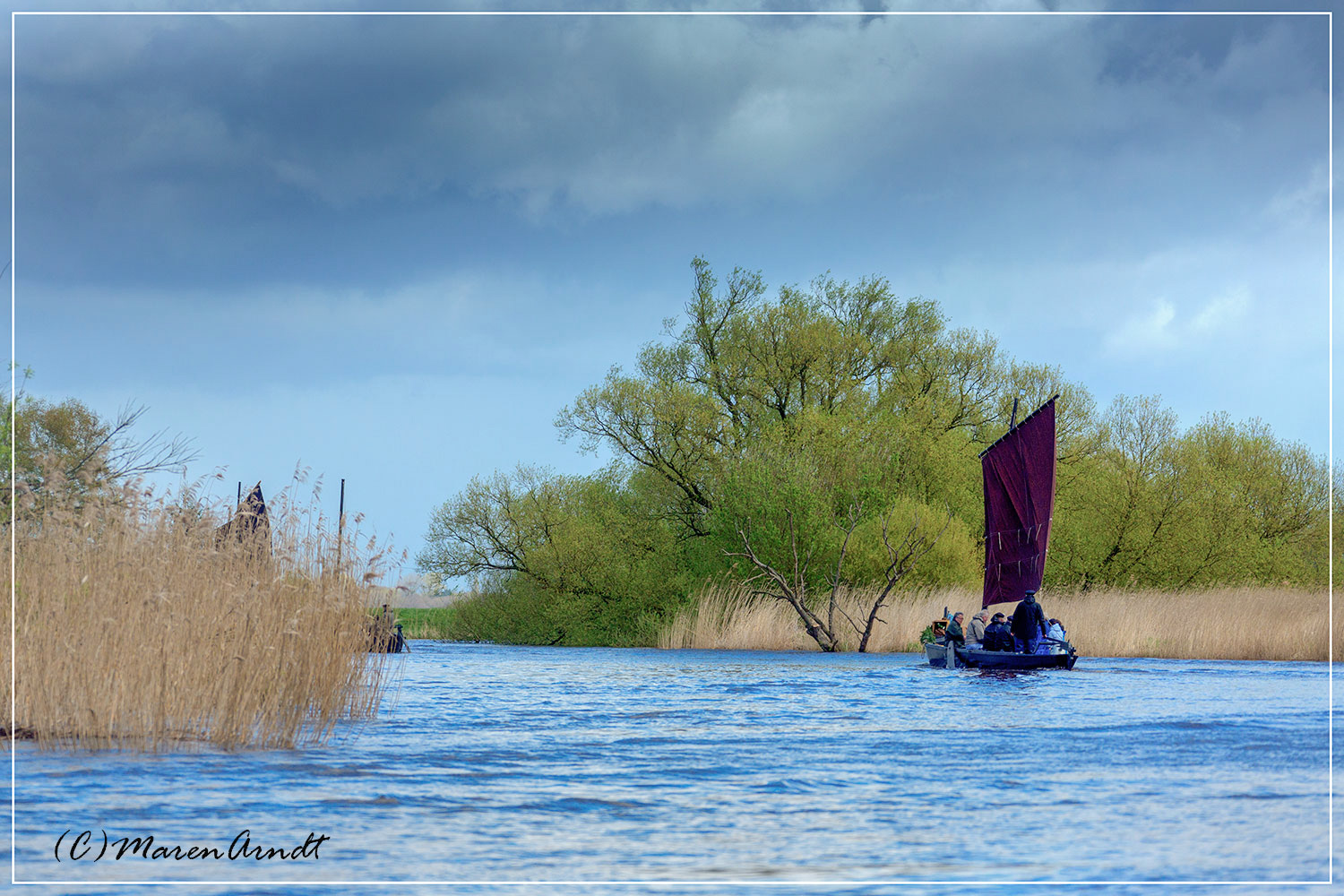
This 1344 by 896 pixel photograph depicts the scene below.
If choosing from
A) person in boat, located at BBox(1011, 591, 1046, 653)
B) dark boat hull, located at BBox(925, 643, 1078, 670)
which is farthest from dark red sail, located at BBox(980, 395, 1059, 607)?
dark boat hull, located at BBox(925, 643, 1078, 670)

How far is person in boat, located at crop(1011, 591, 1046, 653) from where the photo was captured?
911 inches

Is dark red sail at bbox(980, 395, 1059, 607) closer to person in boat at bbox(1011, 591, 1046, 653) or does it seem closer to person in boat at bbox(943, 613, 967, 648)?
person in boat at bbox(1011, 591, 1046, 653)

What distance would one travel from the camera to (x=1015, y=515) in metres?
26.4

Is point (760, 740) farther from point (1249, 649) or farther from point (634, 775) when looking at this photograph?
point (1249, 649)

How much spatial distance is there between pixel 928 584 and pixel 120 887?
28496mm

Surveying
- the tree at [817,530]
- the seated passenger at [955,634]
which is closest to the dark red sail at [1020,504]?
the seated passenger at [955,634]

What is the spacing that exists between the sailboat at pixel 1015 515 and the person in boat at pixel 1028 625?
0.27m

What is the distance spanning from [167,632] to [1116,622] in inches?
881

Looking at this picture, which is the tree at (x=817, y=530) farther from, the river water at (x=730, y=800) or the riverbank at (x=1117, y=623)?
the river water at (x=730, y=800)

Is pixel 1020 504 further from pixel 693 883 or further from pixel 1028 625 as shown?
pixel 693 883

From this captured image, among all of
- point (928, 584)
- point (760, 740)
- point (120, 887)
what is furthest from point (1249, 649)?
point (120, 887)

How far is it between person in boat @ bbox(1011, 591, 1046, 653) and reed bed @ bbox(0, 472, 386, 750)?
575 inches

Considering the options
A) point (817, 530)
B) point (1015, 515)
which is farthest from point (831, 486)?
point (1015, 515)

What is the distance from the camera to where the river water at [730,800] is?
6.43 metres
